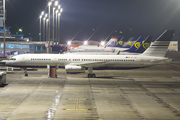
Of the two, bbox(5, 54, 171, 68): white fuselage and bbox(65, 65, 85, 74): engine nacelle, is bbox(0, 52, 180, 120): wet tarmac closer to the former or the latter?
bbox(65, 65, 85, 74): engine nacelle

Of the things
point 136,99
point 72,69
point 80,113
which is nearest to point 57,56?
point 72,69

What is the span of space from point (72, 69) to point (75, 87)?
7.77 m

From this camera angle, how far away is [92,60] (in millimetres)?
42438

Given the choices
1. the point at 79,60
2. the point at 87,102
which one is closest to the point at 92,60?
the point at 79,60

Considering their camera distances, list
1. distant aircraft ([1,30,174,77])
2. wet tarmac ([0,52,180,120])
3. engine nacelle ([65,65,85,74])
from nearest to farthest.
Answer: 1. wet tarmac ([0,52,180,120])
2. engine nacelle ([65,65,85,74])
3. distant aircraft ([1,30,174,77])

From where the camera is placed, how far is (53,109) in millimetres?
21344

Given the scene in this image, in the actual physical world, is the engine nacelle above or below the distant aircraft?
below

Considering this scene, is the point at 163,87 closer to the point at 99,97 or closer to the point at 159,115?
the point at 99,97

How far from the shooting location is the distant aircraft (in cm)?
4144

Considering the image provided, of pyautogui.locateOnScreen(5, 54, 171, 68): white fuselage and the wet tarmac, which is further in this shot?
pyautogui.locateOnScreen(5, 54, 171, 68): white fuselage

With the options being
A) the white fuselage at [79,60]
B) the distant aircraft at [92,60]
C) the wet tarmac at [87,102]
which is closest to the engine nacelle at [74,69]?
the distant aircraft at [92,60]

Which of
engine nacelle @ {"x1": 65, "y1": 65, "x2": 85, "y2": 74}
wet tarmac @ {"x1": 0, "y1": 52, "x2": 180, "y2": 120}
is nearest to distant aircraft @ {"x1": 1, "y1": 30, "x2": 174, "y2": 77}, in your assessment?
engine nacelle @ {"x1": 65, "y1": 65, "x2": 85, "y2": 74}

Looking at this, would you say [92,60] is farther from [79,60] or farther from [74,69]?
[74,69]

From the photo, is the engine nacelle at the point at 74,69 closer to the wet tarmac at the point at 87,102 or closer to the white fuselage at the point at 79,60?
the white fuselage at the point at 79,60
